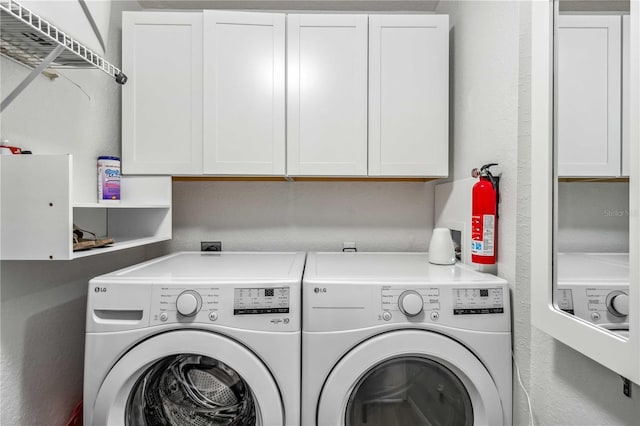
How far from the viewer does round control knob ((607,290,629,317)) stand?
2.38 feet

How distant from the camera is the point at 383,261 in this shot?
1.56 metres

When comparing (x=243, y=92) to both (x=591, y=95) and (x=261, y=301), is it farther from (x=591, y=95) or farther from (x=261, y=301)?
(x=591, y=95)

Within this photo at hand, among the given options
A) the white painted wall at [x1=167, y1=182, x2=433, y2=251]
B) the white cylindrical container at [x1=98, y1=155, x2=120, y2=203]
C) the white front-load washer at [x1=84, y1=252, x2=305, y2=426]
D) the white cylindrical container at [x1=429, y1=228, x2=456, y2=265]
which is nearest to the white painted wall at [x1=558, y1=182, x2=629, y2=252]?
the white cylindrical container at [x1=429, y1=228, x2=456, y2=265]

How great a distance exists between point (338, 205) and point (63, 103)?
4.63ft

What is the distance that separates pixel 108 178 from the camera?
4.79ft

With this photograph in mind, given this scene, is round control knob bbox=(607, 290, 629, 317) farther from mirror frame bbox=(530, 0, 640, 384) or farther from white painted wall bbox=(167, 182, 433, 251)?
white painted wall bbox=(167, 182, 433, 251)

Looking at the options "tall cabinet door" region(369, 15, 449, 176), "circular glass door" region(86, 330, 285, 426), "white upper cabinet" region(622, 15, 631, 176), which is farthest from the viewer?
"tall cabinet door" region(369, 15, 449, 176)

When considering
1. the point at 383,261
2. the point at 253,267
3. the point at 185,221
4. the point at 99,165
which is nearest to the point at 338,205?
the point at 383,261

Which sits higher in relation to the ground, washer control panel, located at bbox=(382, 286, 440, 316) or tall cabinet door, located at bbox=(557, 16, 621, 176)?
tall cabinet door, located at bbox=(557, 16, 621, 176)

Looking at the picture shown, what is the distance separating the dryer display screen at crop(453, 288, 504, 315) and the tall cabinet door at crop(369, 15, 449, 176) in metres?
0.68

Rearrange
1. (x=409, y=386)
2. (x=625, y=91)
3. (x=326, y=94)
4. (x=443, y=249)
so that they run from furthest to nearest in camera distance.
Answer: (x=326, y=94)
(x=443, y=249)
(x=409, y=386)
(x=625, y=91)

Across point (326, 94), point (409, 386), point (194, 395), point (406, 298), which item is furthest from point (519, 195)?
point (194, 395)

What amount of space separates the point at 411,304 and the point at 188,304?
2.54 ft

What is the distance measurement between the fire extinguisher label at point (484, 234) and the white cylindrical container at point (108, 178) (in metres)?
1.65
